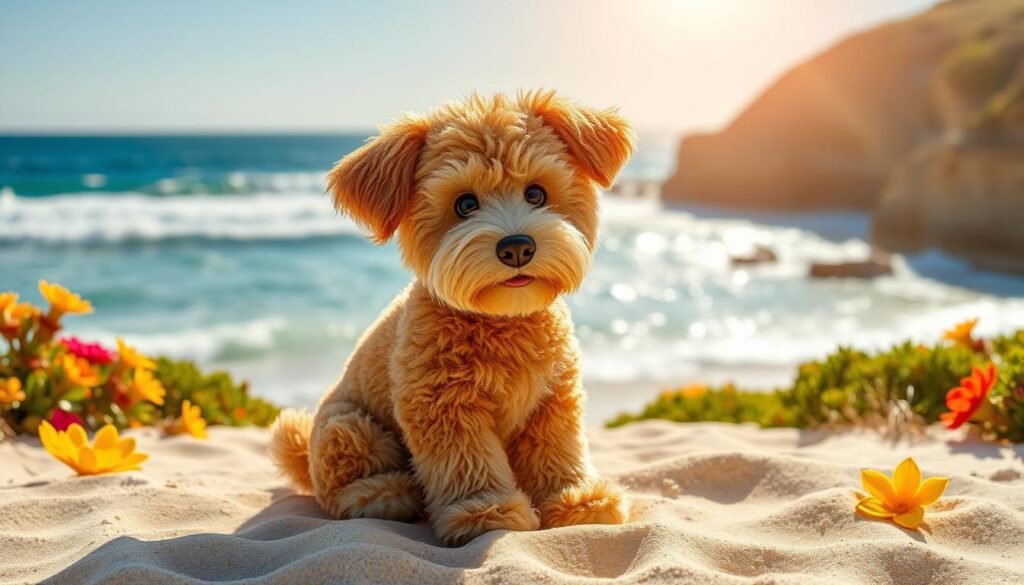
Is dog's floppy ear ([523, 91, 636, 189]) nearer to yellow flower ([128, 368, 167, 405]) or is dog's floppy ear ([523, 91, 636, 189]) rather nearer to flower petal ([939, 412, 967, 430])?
flower petal ([939, 412, 967, 430])

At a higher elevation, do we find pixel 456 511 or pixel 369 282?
pixel 456 511

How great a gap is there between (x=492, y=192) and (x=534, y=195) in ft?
0.49

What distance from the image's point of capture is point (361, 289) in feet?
51.7

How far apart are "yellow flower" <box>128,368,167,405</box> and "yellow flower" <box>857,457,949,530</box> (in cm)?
372

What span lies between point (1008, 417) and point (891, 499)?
62.0 inches

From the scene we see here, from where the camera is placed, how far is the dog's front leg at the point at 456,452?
286cm

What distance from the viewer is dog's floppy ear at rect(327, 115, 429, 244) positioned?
2797 millimetres

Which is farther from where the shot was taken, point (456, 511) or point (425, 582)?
point (456, 511)

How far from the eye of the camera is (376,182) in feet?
9.21

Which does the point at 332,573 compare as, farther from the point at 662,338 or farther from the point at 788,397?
the point at 662,338

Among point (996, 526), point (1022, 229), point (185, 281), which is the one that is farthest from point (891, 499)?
point (1022, 229)

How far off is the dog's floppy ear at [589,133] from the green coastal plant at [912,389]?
2268 millimetres

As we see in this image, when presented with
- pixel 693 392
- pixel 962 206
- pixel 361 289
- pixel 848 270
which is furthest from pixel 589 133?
pixel 962 206

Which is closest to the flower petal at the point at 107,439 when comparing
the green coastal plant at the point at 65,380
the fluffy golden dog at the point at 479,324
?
the green coastal plant at the point at 65,380
